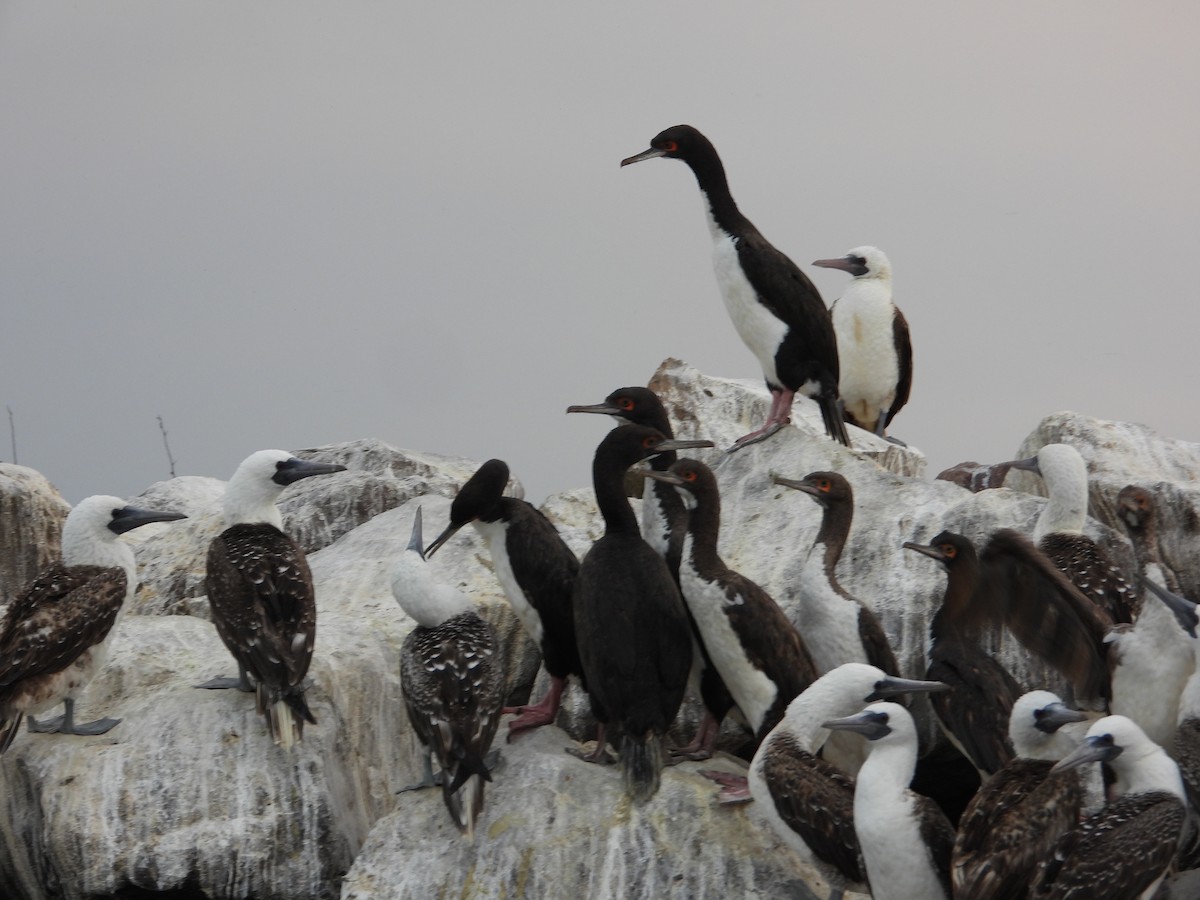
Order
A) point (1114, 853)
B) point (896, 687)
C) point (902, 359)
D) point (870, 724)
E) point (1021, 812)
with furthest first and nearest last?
point (902, 359)
point (896, 687)
point (870, 724)
point (1021, 812)
point (1114, 853)

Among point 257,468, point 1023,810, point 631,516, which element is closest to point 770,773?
point 1023,810

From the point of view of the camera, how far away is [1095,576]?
932cm

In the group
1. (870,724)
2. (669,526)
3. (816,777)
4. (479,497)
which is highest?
(479,497)

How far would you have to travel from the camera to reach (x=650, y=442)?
8906 mm

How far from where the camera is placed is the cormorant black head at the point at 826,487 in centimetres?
920

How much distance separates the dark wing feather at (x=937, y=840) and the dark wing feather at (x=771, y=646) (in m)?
1.23

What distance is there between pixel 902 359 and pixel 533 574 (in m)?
5.25

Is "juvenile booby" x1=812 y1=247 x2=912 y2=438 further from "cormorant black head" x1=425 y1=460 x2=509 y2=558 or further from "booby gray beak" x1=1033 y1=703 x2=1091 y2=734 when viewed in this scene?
"booby gray beak" x1=1033 y1=703 x2=1091 y2=734

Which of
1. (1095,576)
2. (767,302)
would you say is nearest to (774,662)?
(1095,576)

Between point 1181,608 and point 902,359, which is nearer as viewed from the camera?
point 1181,608

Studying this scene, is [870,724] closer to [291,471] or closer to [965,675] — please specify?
[965,675]

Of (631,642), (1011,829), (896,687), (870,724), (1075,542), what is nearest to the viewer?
(1011,829)

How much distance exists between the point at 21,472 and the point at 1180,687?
28.8 ft

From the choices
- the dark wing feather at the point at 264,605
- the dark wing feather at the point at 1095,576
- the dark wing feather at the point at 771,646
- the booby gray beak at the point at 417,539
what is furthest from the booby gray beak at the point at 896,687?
the dark wing feather at the point at 264,605
